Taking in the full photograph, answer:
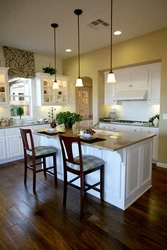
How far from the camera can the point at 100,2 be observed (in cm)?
264

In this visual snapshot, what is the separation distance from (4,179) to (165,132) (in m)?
3.56

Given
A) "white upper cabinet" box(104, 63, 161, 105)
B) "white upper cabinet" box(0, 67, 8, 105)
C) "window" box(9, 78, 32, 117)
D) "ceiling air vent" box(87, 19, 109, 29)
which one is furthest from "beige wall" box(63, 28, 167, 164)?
"white upper cabinet" box(0, 67, 8, 105)

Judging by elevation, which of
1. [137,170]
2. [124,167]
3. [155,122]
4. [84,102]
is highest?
[84,102]

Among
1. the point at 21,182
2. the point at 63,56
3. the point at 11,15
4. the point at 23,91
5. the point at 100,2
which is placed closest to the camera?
the point at 100,2

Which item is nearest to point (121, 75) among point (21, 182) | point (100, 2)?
point (100, 2)

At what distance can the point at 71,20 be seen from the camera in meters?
3.20

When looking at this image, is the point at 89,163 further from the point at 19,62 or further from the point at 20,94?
the point at 19,62

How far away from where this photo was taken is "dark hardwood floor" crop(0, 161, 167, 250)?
5.96 feet

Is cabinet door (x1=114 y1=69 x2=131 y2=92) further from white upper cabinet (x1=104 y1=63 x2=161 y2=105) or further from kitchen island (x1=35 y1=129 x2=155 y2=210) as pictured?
kitchen island (x1=35 y1=129 x2=155 y2=210)

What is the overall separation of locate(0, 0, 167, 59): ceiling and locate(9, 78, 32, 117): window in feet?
3.44

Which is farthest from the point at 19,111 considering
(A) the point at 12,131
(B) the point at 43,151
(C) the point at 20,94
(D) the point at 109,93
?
(D) the point at 109,93

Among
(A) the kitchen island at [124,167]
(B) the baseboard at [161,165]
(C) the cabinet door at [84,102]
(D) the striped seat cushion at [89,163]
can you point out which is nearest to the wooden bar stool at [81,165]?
(D) the striped seat cushion at [89,163]

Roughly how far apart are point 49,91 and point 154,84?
3141 mm

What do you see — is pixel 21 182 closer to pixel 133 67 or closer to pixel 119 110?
pixel 119 110
